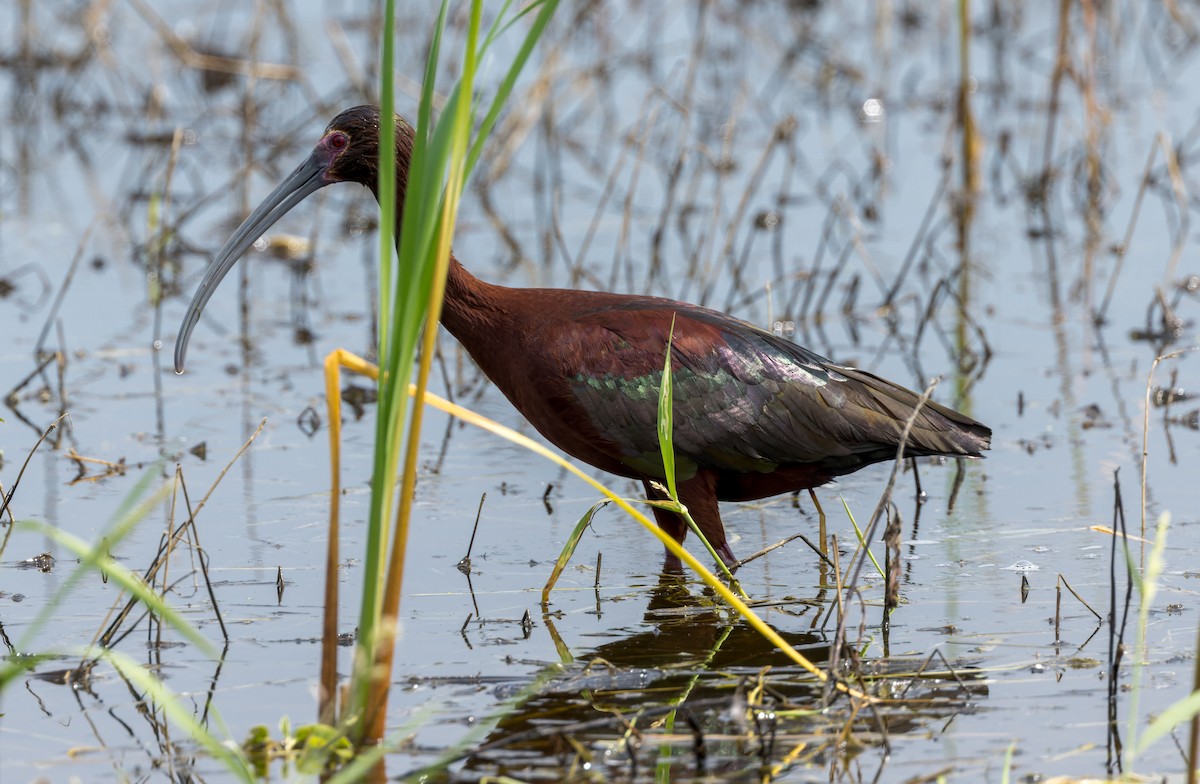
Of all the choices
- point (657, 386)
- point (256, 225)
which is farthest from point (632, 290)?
point (256, 225)

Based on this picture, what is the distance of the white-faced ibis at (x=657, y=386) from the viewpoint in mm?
4812

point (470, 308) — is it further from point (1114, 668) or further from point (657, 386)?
point (1114, 668)

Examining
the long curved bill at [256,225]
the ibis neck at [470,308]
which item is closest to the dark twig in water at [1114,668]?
the ibis neck at [470,308]

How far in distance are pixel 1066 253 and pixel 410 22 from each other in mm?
5281

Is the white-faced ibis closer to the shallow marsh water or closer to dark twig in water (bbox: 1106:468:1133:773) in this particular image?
the shallow marsh water

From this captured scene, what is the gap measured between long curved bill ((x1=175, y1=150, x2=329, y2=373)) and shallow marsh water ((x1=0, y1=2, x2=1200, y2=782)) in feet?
1.47

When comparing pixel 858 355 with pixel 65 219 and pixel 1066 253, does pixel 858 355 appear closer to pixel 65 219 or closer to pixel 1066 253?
pixel 1066 253

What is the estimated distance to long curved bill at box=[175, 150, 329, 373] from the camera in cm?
452

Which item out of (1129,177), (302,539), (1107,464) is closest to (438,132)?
(302,539)

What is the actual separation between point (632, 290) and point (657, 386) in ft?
9.72

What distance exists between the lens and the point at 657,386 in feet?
15.9

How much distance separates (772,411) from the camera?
4945 mm

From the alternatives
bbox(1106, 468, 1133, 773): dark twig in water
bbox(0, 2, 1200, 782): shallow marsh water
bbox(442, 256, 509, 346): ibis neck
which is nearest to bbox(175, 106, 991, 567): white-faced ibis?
bbox(442, 256, 509, 346): ibis neck

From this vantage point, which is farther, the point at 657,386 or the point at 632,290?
the point at 632,290
